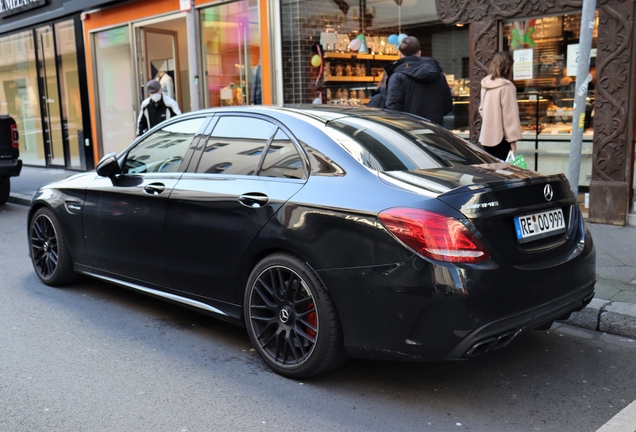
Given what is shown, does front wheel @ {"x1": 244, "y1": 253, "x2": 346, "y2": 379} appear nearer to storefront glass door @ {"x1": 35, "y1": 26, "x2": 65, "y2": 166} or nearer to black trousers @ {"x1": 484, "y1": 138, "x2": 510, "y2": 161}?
black trousers @ {"x1": 484, "y1": 138, "x2": 510, "y2": 161}

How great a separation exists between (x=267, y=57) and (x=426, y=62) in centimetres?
455

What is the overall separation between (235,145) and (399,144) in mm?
1138

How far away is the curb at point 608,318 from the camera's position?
4.69m

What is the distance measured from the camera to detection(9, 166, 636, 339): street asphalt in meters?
4.75

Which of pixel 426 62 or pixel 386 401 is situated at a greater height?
pixel 426 62

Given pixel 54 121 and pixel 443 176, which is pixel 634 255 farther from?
pixel 54 121

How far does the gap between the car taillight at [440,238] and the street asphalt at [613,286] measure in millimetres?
1913

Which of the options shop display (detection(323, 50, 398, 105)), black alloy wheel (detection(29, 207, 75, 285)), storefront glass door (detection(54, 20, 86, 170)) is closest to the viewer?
black alloy wheel (detection(29, 207, 75, 285))

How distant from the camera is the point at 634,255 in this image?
6.42m

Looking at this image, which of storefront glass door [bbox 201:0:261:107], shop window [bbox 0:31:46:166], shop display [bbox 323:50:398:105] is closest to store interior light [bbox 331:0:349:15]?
shop display [bbox 323:50:398:105]

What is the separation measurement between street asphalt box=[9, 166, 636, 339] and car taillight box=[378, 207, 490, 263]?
6.28ft

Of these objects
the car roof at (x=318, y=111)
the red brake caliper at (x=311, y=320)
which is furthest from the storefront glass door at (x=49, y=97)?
the red brake caliper at (x=311, y=320)

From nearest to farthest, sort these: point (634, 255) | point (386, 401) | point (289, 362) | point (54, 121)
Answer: point (386, 401) → point (289, 362) → point (634, 255) → point (54, 121)

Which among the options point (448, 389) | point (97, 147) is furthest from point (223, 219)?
point (97, 147)
